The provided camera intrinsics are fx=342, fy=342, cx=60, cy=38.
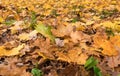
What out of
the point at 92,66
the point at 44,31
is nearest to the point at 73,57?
the point at 92,66

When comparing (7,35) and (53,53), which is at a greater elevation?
(53,53)

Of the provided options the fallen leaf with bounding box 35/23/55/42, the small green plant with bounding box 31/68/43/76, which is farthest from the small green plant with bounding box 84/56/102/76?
the fallen leaf with bounding box 35/23/55/42

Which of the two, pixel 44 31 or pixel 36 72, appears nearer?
pixel 36 72

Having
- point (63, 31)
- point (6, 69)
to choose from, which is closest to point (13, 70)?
point (6, 69)

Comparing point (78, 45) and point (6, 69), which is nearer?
point (6, 69)

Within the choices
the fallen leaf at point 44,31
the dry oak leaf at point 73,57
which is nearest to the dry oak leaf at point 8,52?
the fallen leaf at point 44,31

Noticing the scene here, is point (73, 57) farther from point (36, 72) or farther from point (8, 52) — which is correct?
point (8, 52)

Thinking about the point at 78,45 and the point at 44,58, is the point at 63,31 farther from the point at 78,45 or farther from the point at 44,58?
the point at 44,58

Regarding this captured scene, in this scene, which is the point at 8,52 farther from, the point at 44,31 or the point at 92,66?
the point at 92,66

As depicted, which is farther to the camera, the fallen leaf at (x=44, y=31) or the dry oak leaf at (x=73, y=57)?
the fallen leaf at (x=44, y=31)

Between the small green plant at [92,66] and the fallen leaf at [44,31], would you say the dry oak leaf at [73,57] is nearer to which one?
the small green plant at [92,66]

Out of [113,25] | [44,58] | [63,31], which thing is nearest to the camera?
[44,58]
